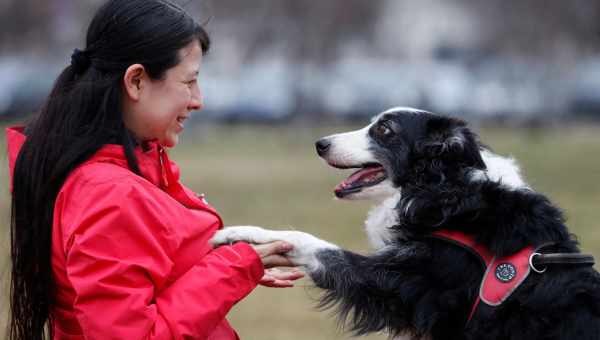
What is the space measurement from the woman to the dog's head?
3.32 feet

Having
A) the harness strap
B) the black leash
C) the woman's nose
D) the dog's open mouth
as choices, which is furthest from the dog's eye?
the woman's nose

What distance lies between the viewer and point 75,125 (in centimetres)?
320

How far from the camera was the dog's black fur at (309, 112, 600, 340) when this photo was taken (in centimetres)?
360

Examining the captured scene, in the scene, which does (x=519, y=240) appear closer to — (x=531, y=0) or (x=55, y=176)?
(x=55, y=176)

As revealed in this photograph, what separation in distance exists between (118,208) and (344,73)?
119ft

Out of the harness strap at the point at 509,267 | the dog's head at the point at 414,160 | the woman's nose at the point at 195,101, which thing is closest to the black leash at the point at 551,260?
the harness strap at the point at 509,267

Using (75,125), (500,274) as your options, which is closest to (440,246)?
(500,274)

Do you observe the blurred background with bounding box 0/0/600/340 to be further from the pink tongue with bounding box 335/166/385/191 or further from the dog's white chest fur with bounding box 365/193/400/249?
the dog's white chest fur with bounding box 365/193/400/249

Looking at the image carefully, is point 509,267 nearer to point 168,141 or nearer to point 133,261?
point 168,141

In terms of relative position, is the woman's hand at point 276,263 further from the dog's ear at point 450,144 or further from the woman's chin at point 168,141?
the dog's ear at point 450,144

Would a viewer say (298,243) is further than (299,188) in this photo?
No

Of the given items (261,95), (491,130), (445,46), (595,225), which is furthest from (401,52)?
(595,225)

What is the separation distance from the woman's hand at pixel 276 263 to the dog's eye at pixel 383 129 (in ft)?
2.71

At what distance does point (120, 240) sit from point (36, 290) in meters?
0.45
